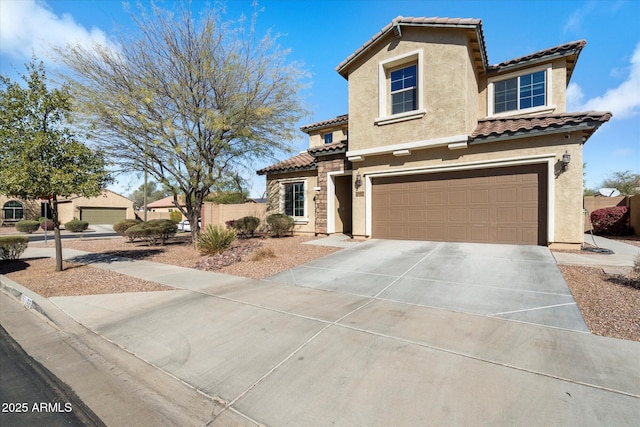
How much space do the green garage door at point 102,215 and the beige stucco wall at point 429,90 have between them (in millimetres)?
39834

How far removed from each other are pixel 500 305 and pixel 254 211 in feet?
51.7

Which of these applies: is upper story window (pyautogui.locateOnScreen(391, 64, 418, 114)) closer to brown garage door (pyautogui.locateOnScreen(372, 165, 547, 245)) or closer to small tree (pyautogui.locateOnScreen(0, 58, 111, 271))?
brown garage door (pyautogui.locateOnScreen(372, 165, 547, 245))

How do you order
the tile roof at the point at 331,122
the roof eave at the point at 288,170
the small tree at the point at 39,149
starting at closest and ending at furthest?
the small tree at the point at 39,149
the roof eave at the point at 288,170
the tile roof at the point at 331,122

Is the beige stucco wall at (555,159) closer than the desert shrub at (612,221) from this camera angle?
Yes

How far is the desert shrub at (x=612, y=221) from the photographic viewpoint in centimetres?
1397

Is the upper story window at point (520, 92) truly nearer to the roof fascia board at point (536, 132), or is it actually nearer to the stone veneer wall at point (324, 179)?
the roof fascia board at point (536, 132)

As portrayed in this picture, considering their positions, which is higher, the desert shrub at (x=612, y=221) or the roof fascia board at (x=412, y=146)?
the roof fascia board at (x=412, y=146)

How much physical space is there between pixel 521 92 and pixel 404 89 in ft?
15.7

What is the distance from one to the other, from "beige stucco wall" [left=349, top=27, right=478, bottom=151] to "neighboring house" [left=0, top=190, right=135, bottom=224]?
104 ft

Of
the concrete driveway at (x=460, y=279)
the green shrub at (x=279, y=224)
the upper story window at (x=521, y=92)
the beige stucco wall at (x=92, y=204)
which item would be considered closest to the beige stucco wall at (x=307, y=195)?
the green shrub at (x=279, y=224)

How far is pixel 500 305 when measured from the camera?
491 cm

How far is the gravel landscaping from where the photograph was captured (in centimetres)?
437

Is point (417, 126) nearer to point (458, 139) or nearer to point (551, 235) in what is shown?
point (458, 139)

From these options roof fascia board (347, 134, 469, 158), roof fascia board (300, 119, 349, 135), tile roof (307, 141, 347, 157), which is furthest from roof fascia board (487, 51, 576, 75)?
roof fascia board (300, 119, 349, 135)
